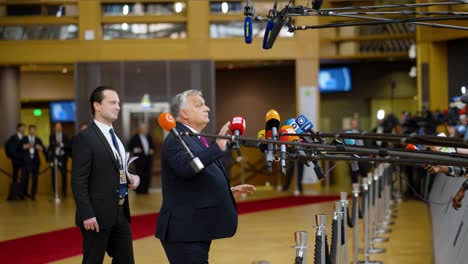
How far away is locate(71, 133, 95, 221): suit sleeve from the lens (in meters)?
6.10

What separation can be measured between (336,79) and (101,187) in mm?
20670

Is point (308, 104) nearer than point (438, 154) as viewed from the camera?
No

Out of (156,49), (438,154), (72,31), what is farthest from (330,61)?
(438,154)

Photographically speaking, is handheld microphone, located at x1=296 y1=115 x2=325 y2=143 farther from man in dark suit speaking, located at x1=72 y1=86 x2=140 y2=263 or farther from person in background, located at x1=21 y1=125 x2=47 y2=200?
person in background, located at x1=21 y1=125 x2=47 y2=200

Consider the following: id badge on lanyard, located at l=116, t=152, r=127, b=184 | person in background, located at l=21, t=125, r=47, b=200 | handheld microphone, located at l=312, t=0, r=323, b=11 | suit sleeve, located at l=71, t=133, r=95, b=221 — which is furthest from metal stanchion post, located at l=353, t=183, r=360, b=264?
person in background, located at l=21, t=125, r=47, b=200

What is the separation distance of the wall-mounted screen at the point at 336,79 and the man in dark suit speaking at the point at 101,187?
2035cm

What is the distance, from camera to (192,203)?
543 cm

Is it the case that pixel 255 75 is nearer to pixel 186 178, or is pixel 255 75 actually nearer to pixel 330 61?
pixel 330 61

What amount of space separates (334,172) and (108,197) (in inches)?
771

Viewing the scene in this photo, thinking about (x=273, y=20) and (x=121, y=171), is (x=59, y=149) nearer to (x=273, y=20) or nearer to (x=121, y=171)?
(x=121, y=171)

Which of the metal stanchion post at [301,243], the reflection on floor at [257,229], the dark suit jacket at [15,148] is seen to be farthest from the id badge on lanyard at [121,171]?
the dark suit jacket at [15,148]

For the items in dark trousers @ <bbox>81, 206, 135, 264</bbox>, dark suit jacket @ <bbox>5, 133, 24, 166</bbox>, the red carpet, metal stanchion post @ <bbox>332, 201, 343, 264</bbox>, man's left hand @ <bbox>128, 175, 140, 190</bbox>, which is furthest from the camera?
dark suit jacket @ <bbox>5, 133, 24, 166</bbox>

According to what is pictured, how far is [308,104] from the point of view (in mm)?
22422

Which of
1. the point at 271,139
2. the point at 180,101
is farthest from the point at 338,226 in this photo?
the point at 271,139
